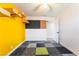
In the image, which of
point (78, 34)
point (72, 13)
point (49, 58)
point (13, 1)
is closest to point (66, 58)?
point (49, 58)

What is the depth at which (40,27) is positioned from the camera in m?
6.68

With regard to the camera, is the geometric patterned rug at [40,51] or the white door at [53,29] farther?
the white door at [53,29]

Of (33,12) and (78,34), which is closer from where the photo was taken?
(78,34)

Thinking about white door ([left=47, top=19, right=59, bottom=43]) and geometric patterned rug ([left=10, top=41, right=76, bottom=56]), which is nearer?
geometric patterned rug ([left=10, top=41, right=76, bottom=56])

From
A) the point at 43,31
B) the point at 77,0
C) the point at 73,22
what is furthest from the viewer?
the point at 43,31

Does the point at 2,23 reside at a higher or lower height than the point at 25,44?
higher

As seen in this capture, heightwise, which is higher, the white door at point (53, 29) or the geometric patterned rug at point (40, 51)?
A: the white door at point (53, 29)

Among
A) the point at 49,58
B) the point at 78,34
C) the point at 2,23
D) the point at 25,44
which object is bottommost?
the point at 25,44

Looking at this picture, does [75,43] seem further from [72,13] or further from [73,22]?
[72,13]

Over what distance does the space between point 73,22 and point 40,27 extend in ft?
12.1

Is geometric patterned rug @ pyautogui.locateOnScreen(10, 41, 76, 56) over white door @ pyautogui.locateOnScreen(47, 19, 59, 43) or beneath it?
beneath

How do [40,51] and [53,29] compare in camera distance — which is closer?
[40,51]

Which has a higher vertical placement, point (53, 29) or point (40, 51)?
point (53, 29)

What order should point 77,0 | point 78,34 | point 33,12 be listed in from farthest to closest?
1. point 33,12
2. point 78,34
3. point 77,0
